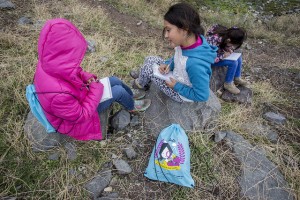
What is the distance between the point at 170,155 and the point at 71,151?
3.46 feet

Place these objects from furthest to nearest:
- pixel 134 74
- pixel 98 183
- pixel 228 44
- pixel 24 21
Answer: pixel 24 21 → pixel 134 74 → pixel 228 44 → pixel 98 183

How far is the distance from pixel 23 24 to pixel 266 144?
4392 millimetres

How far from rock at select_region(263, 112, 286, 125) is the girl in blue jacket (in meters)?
1.27

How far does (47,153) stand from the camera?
276 centimetres

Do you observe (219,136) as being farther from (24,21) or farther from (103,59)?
(24,21)

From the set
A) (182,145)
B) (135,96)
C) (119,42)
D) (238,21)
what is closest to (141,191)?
(182,145)

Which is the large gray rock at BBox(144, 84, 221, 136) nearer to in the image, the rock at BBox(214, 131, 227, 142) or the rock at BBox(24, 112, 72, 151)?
the rock at BBox(214, 131, 227, 142)

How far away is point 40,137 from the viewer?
2791mm

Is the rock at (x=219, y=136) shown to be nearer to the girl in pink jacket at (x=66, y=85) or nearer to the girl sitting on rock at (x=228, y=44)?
the girl sitting on rock at (x=228, y=44)

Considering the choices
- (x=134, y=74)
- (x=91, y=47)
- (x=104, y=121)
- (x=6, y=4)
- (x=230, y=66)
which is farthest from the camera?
(x=6, y=4)

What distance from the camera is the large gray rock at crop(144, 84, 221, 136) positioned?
3.20 m

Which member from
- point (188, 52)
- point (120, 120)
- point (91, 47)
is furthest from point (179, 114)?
point (91, 47)

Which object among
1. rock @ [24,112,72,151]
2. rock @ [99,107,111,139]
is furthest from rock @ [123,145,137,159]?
rock @ [24,112,72,151]

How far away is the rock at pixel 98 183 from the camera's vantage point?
251 cm
